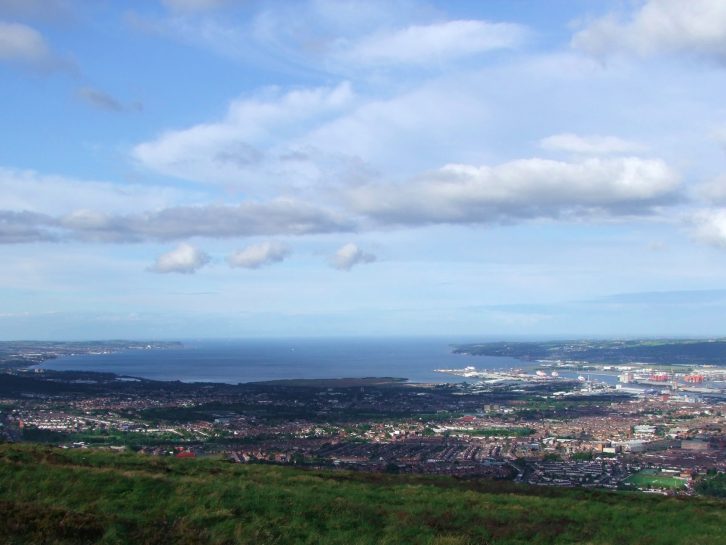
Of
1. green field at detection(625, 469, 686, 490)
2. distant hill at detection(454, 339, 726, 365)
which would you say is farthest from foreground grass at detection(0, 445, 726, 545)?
distant hill at detection(454, 339, 726, 365)

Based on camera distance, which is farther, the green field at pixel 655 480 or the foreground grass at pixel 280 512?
the green field at pixel 655 480

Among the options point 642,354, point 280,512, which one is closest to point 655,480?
point 280,512

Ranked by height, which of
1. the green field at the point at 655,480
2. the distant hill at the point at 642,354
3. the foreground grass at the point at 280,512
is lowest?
the distant hill at the point at 642,354

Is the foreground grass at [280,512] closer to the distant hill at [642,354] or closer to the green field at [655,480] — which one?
the green field at [655,480]

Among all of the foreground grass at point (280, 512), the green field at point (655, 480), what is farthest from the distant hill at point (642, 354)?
the foreground grass at point (280, 512)

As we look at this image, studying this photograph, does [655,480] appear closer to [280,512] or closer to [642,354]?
[280,512]
